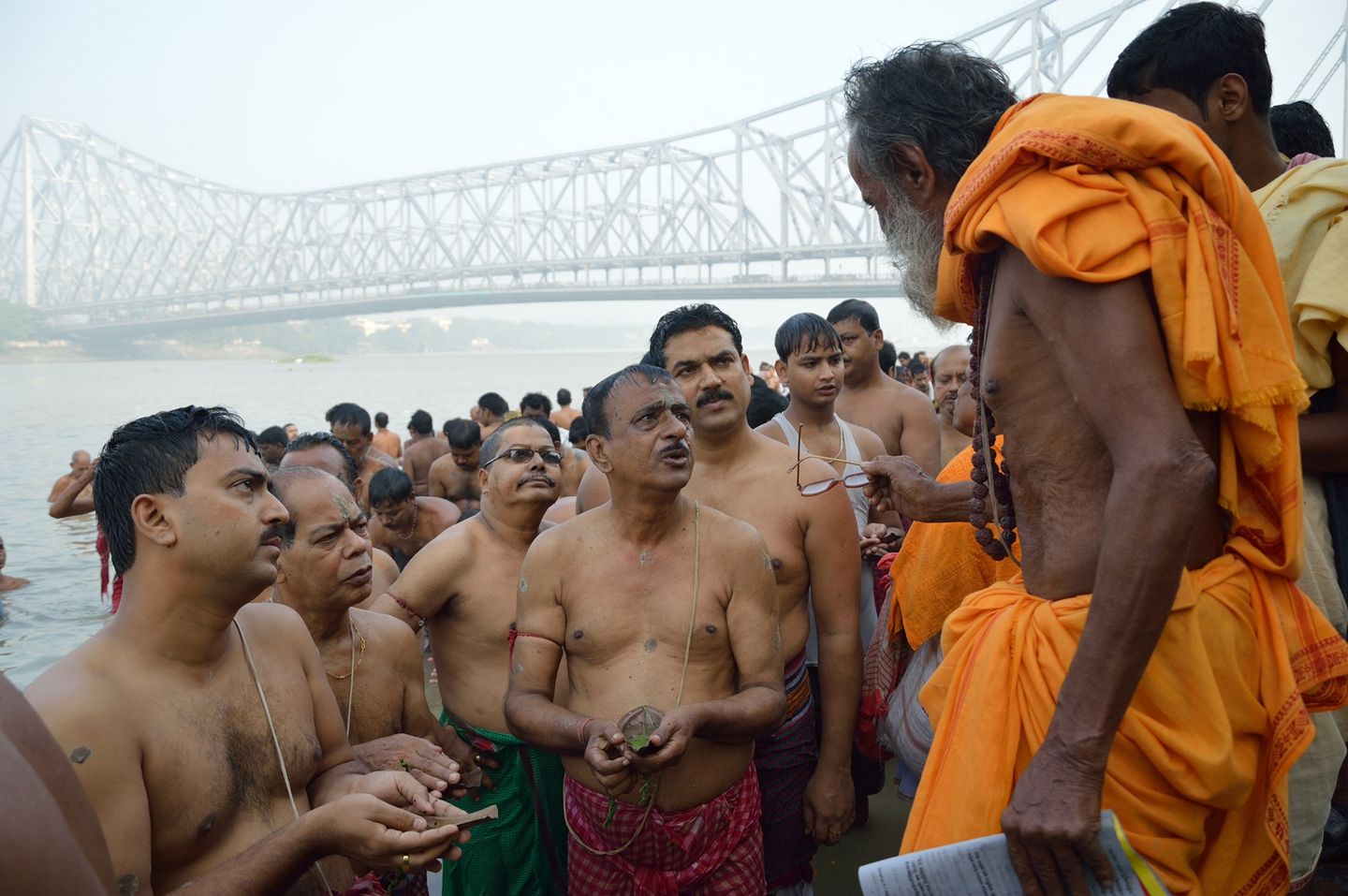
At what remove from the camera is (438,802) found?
1832mm

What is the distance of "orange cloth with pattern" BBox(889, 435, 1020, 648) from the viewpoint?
7.91 ft

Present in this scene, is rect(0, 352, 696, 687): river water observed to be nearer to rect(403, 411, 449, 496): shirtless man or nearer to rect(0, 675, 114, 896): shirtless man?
rect(403, 411, 449, 496): shirtless man

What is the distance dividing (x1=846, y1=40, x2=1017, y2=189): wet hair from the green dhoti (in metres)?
2.02

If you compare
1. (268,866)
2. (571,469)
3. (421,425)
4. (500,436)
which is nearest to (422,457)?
(421,425)

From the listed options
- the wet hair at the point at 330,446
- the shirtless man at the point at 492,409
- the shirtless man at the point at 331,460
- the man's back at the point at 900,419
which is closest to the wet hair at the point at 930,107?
the shirtless man at the point at 331,460

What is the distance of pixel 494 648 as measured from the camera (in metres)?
3.12

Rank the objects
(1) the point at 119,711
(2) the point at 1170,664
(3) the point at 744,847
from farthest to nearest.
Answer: (3) the point at 744,847 → (1) the point at 119,711 → (2) the point at 1170,664

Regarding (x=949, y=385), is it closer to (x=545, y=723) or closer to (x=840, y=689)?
(x=840, y=689)

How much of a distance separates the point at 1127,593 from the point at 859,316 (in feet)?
13.1

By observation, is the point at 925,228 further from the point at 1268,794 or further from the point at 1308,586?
the point at 1268,794

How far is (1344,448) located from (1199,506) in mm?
757

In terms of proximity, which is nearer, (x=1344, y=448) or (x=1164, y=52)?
(x=1344, y=448)

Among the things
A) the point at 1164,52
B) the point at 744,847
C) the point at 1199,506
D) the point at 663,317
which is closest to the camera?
the point at 1199,506

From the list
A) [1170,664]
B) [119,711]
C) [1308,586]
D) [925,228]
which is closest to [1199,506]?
[1170,664]
